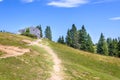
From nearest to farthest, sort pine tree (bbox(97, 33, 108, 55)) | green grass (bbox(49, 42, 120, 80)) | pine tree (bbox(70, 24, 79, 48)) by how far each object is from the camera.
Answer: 1. green grass (bbox(49, 42, 120, 80))
2. pine tree (bbox(97, 33, 108, 55))
3. pine tree (bbox(70, 24, 79, 48))

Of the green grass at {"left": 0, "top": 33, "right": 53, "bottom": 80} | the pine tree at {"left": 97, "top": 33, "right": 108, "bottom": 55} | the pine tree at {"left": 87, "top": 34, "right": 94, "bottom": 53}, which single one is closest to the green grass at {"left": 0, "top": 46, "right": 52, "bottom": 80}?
the green grass at {"left": 0, "top": 33, "right": 53, "bottom": 80}

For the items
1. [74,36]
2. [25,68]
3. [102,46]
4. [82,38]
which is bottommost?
[102,46]

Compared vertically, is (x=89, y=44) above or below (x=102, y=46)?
above

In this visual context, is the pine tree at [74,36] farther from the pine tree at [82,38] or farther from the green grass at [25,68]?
the green grass at [25,68]

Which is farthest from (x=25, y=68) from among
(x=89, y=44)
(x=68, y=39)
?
(x=68, y=39)

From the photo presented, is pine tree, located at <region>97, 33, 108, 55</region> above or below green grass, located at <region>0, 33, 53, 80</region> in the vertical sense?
below

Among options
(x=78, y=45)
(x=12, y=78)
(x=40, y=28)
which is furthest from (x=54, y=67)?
(x=40, y=28)

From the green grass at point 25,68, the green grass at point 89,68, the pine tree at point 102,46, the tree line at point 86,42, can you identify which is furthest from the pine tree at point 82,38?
the green grass at point 25,68

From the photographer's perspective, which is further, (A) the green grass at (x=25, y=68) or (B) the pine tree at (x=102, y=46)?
(B) the pine tree at (x=102, y=46)

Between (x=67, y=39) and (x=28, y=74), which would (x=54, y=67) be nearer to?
(x=28, y=74)

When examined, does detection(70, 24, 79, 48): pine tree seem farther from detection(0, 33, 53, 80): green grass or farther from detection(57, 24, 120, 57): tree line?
detection(0, 33, 53, 80): green grass

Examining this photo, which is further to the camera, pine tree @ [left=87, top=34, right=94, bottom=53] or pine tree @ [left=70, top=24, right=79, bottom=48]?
pine tree @ [left=70, top=24, right=79, bottom=48]

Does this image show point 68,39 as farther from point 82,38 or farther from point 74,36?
point 82,38

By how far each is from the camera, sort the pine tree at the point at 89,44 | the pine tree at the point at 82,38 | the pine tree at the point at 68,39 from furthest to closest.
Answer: the pine tree at the point at 68,39
the pine tree at the point at 82,38
the pine tree at the point at 89,44
